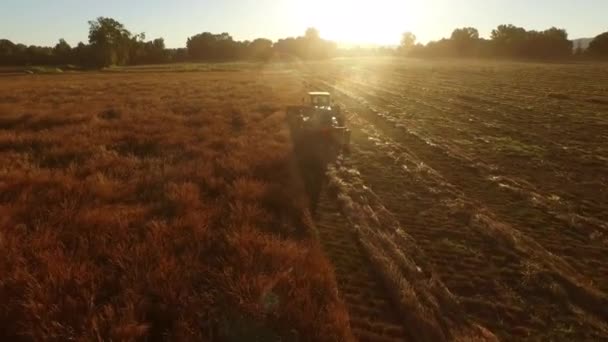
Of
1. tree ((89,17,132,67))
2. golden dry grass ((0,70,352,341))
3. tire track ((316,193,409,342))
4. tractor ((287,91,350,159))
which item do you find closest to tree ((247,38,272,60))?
tree ((89,17,132,67))

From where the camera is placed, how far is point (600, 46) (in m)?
93.8

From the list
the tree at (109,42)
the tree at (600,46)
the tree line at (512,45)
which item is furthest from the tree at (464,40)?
the tree at (109,42)

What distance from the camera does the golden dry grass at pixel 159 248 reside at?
4914 mm

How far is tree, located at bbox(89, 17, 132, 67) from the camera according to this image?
98250mm

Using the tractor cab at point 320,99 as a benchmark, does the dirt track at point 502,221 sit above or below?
below

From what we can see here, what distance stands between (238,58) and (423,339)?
131399 millimetres

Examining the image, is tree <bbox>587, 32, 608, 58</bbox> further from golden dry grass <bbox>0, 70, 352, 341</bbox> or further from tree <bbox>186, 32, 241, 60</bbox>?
golden dry grass <bbox>0, 70, 352, 341</bbox>

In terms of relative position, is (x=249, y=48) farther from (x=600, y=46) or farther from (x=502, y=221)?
(x=502, y=221)

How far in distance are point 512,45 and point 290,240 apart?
407 feet

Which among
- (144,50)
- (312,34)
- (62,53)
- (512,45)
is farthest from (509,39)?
(62,53)

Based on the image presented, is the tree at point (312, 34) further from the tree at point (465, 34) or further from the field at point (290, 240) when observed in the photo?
the field at point (290, 240)

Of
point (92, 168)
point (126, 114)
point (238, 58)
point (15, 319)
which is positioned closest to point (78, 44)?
point (238, 58)

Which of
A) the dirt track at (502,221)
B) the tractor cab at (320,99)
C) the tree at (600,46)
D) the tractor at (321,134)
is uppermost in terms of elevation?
the tree at (600,46)

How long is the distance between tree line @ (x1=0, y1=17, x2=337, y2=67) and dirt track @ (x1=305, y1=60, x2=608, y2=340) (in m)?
99.1
